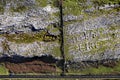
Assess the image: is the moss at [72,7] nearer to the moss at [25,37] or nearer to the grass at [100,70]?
the moss at [25,37]

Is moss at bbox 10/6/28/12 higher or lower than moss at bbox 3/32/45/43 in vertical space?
higher

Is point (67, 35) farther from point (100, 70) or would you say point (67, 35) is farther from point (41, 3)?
point (100, 70)

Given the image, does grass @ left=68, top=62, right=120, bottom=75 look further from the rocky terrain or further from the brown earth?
the brown earth

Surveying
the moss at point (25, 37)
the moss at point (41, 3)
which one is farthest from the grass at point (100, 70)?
the moss at point (41, 3)

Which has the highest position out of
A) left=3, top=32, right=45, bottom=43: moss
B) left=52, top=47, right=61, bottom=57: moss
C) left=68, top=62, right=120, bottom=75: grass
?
left=3, top=32, right=45, bottom=43: moss

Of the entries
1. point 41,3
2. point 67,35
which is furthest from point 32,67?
point 41,3

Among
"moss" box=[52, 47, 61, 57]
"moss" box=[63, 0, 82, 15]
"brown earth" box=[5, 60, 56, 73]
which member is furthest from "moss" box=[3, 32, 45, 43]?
"moss" box=[63, 0, 82, 15]
